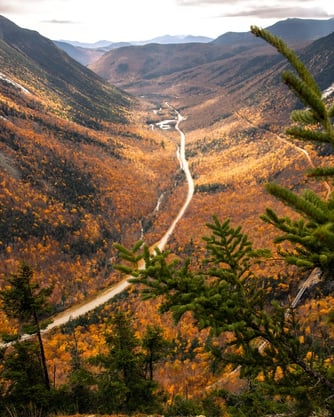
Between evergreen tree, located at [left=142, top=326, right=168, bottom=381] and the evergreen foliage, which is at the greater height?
the evergreen foliage

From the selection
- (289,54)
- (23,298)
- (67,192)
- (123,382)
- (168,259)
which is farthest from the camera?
(67,192)

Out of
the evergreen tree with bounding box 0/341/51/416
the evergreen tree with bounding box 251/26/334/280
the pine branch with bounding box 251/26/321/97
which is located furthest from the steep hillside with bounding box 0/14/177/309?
the pine branch with bounding box 251/26/321/97

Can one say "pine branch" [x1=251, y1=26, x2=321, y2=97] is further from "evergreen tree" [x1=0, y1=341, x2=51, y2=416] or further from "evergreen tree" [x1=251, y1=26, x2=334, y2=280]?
"evergreen tree" [x1=0, y1=341, x2=51, y2=416]

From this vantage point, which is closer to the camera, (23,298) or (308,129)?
(308,129)

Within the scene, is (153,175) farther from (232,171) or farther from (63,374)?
(63,374)

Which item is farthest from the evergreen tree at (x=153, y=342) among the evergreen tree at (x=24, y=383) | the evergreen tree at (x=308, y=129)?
the evergreen tree at (x=308, y=129)

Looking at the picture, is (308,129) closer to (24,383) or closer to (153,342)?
(153,342)

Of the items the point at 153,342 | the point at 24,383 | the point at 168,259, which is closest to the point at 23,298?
the point at 24,383

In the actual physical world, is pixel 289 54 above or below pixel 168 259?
above

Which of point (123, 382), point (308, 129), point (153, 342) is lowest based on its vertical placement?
point (123, 382)
